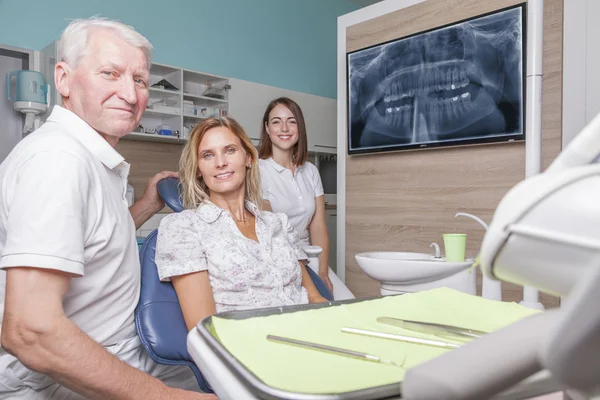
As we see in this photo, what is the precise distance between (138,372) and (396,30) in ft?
8.12

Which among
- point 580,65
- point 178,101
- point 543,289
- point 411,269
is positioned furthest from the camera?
point 178,101

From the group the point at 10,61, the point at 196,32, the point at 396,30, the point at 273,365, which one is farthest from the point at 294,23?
the point at 273,365

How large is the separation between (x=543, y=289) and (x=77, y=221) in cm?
87

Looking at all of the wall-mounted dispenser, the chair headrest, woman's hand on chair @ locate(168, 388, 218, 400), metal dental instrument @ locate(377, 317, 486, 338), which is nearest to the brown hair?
the chair headrest

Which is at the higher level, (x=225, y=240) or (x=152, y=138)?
(x=152, y=138)

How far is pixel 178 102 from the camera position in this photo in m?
3.69

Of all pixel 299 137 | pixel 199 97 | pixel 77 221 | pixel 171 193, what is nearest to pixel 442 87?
pixel 299 137

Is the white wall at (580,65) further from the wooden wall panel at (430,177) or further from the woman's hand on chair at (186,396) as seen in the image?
the woman's hand on chair at (186,396)

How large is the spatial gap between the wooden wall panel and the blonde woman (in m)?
1.17

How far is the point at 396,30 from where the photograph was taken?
2.84 meters

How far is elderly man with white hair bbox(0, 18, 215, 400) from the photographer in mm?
886

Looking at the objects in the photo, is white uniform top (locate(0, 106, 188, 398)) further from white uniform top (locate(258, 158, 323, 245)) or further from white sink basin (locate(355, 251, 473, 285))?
white uniform top (locate(258, 158, 323, 245))

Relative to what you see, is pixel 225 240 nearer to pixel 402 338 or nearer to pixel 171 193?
pixel 171 193

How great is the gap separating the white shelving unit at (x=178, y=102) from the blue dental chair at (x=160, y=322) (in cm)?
238
